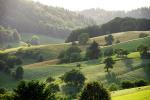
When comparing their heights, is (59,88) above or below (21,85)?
below

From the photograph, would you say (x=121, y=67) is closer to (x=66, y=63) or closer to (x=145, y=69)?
(x=145, y=69)

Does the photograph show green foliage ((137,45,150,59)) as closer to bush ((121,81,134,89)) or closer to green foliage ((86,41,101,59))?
green foliage ((86,41,101,59))

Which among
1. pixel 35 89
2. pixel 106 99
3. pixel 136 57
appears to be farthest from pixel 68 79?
pixel 35 89

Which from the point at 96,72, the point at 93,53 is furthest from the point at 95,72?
the point at 93,53

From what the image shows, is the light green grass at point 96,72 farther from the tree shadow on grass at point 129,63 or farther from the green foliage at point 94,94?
the green foliage at point 94,94

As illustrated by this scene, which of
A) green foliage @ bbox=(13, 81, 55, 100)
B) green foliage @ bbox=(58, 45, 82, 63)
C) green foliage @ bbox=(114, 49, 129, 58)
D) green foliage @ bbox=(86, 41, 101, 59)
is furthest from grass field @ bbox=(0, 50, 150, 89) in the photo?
green foliage @ bbox=(13, 81, 55, 100)

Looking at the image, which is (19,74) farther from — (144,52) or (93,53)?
(144,52)

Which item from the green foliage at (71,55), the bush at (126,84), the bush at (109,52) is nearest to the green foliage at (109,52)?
the bush at (109,52)

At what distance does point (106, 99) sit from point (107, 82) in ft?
191

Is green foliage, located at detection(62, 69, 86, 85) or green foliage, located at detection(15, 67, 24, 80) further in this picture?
green foliage, located at detection(15, 67, 24, 80)

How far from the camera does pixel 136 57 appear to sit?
15062cm

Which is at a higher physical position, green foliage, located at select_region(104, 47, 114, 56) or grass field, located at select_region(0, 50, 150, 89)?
green foliage, located at select_region(104, 47, 114, 56)

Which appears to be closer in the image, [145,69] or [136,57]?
[145,69]

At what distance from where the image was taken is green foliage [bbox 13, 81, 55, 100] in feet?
152
